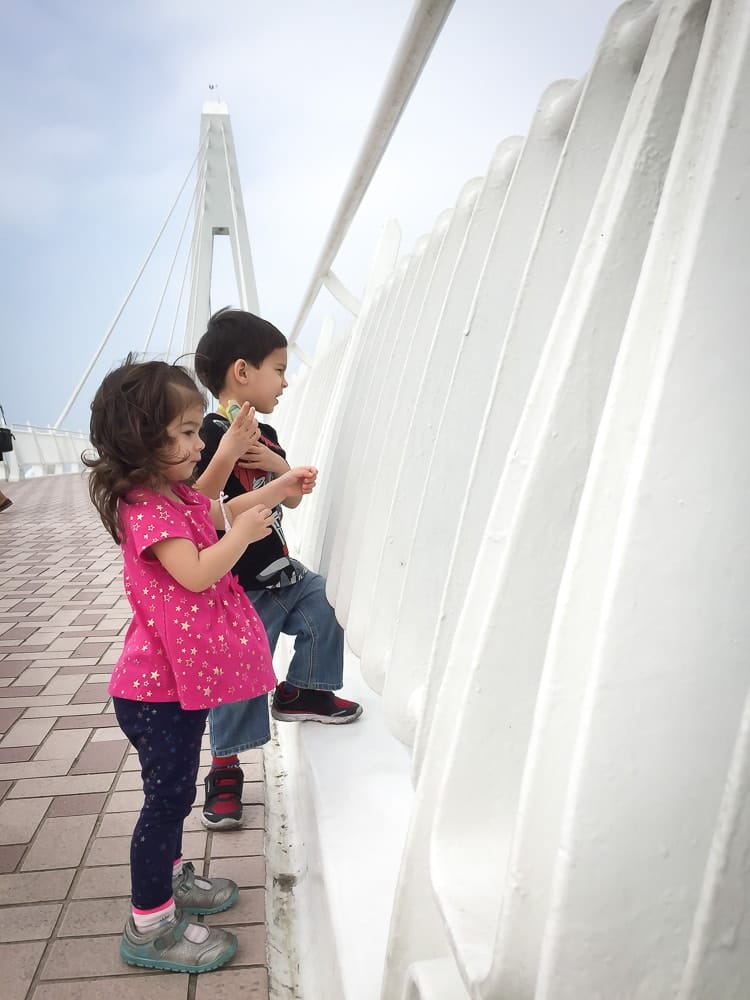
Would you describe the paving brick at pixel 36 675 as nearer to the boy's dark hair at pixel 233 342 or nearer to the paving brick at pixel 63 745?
the paving brick at pixel 63 745

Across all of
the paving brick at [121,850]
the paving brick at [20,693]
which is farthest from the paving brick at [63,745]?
the paving brick at [121,850]

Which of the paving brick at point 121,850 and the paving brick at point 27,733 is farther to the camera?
the paving brick at point 27,733

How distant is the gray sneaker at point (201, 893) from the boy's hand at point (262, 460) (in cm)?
92

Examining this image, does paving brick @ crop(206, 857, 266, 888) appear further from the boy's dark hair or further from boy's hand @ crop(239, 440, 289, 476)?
the boy's dark hair

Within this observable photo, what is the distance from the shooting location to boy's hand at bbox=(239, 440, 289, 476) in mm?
1964

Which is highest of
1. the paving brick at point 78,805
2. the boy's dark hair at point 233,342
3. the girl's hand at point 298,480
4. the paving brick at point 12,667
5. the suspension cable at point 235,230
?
the suspension cable at point 235,230

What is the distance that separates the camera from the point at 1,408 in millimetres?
9852

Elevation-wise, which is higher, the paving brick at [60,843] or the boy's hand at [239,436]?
the boy's hand at [239,436]

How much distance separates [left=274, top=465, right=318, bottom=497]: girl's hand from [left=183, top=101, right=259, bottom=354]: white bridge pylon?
13710 millimetres

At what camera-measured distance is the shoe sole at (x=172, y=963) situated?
1.37m

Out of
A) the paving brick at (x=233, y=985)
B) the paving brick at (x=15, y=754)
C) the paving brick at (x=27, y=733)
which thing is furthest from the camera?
the paving brick at (x=27, y=733)

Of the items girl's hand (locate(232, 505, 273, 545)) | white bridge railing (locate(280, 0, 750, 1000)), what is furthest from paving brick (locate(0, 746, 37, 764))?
white bridge railing (locate(280, 0, 750, 1000))

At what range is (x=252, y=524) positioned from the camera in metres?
1.45

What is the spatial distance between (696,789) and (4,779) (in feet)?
6.56
